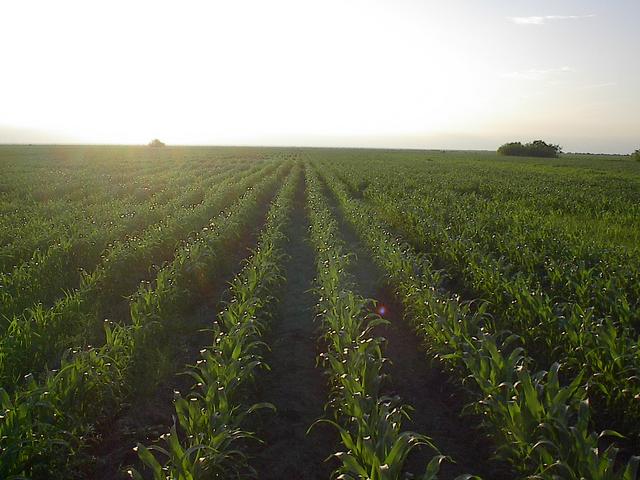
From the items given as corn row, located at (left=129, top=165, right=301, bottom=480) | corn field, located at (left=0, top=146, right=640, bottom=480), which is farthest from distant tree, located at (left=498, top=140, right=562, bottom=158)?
corn row, located at (left=129, top=165, right=301, bottom=480)

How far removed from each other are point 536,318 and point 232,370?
3.99 meters

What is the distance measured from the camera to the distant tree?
8269 centimetres

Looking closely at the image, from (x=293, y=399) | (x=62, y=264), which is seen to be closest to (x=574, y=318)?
(x=293, y=399)

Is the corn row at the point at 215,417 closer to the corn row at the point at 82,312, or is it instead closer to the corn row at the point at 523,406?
the corn row at the point at 82,312

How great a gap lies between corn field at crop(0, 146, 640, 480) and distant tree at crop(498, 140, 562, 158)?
3075 inches

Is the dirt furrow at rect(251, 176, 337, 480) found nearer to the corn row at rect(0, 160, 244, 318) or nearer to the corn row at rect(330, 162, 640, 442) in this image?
the corn row at rect(330, 162, 640, 442)

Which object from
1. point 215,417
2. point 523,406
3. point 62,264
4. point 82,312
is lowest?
point 82,312

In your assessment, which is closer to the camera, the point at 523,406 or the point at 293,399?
the point at 523,406

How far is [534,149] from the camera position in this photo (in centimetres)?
8312

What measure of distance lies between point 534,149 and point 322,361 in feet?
283

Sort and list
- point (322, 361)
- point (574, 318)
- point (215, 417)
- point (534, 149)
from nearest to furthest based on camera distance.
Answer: point (215, 417), point (574, 318), point (322, 361), point (534, 149)

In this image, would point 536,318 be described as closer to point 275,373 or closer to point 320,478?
point 275,373

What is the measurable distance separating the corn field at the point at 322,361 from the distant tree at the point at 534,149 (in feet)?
256

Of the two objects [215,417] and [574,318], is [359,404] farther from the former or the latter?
[574,318]
